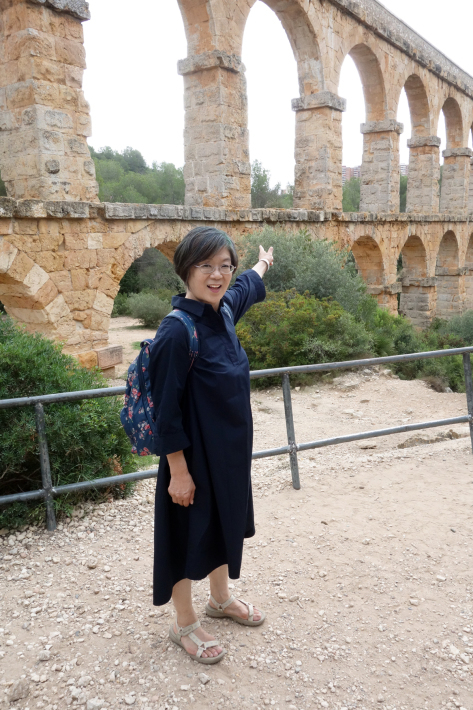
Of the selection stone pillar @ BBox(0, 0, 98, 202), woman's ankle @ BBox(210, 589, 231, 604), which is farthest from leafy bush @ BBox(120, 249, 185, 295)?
woman's ankle @ BBox(210, 589, 231, 604)

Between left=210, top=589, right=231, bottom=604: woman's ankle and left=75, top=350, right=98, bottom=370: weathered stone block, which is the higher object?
left=75, top=350, right=98, bottom=370: weathered stone block

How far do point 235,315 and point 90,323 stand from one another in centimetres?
549

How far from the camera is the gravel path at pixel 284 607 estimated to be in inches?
79.9

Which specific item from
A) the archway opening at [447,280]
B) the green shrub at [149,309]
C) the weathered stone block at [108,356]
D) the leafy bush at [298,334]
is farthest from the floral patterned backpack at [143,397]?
the archway opening at [447,280]

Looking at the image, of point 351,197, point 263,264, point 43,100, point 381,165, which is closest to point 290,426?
point 263,264

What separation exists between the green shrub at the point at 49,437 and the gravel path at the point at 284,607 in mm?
127

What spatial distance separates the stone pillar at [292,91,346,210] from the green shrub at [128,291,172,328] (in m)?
4.55

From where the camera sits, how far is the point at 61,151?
22.4ft

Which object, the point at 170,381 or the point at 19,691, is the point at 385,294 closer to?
the point at 170,381

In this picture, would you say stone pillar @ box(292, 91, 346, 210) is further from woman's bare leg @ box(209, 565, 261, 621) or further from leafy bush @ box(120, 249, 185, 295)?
woman's bare leg @ box(209, 565, 261, 621)

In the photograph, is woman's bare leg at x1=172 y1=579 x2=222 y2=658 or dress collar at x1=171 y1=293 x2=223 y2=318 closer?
dress collar at x1=171 y1=293 x2=223 y2=318

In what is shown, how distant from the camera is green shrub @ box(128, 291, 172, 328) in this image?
14.5 meters

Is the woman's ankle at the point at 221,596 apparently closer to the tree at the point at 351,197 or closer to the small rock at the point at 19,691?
the small rock at the point at 19,691

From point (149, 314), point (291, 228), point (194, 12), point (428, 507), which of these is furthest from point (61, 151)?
point (149, 314)
